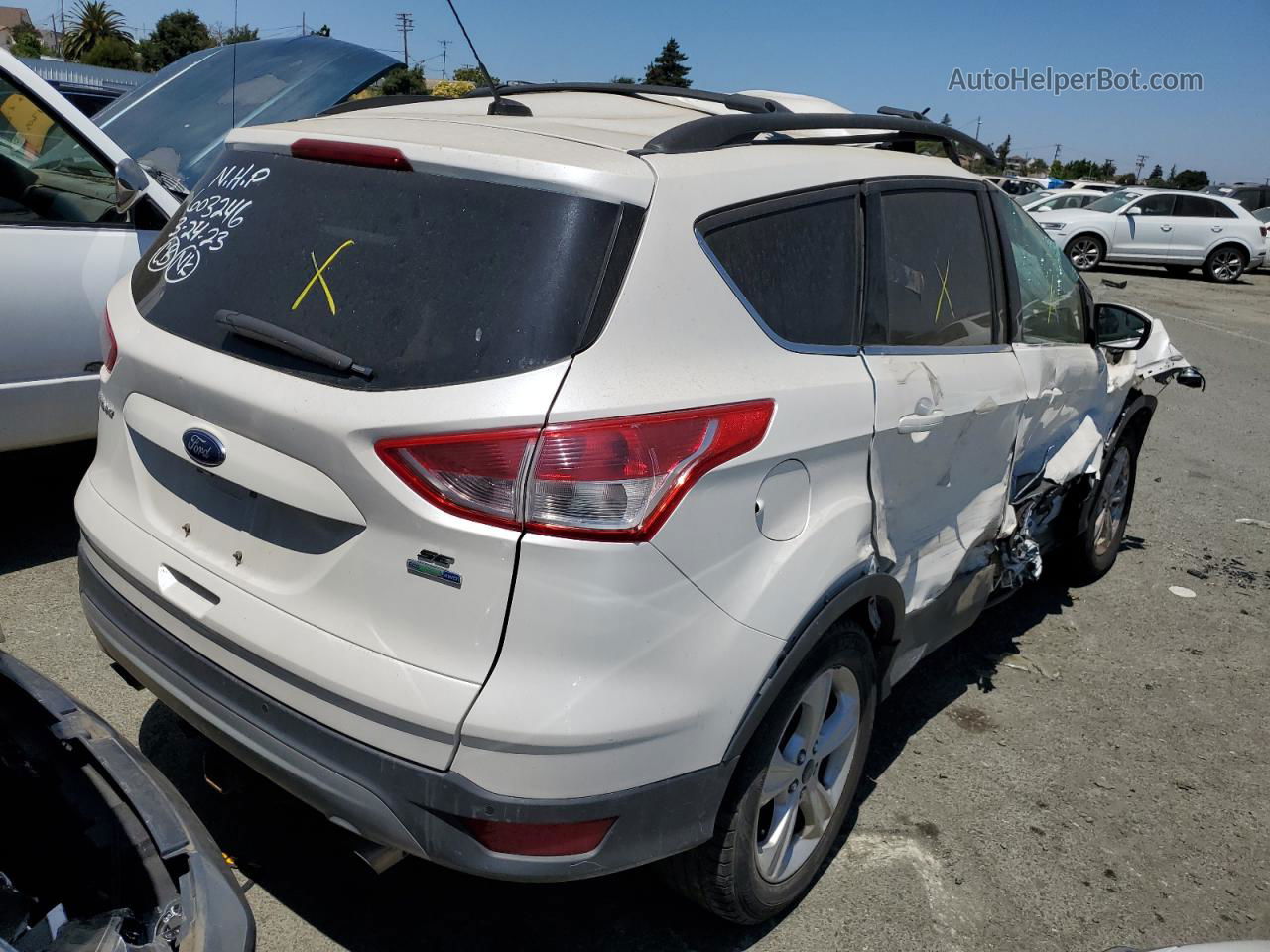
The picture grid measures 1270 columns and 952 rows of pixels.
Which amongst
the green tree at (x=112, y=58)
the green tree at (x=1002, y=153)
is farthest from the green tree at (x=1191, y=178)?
the green tree at (x=112, y=58)

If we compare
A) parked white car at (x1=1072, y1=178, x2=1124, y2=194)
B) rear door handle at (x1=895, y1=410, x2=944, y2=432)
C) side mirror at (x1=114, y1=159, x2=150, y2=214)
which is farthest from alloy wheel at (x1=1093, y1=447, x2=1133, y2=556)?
parked white car at (x1=1072, y1=178, x2=1124, y2=194)

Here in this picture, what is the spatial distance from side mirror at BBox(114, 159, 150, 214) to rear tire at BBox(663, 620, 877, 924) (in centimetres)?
332

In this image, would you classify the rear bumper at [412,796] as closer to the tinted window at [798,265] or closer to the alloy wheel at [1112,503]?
the tinted window at [798,265]

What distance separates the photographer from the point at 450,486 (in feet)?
6.76

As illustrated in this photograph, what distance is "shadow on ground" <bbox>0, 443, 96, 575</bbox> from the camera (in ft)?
14.8

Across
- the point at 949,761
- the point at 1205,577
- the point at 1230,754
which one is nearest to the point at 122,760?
the point at 949,761

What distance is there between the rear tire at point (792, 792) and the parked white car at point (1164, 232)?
21.3m

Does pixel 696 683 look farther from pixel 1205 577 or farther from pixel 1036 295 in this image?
pixel 1205 577

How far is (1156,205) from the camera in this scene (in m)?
22.4

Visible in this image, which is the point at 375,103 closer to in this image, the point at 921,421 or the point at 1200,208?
the point at 921,421

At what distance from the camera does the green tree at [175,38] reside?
184 ft

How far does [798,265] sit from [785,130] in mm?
423

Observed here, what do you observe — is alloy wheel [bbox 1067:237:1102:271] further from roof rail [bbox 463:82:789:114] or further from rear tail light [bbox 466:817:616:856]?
rear tail light [bbox 466:817:616:856]

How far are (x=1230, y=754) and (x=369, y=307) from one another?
3.47 meters
